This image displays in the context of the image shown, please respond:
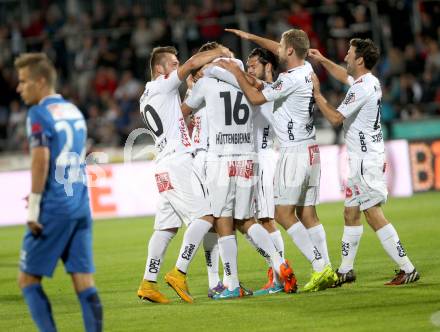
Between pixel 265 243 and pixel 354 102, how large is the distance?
1.69 m

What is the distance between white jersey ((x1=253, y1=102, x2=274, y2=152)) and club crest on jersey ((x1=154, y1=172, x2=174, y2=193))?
3.74ft

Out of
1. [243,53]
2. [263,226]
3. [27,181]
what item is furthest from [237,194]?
[243,53]

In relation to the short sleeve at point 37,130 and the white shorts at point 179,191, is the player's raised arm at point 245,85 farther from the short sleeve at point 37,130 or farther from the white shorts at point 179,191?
the short sleeve at point 37,130

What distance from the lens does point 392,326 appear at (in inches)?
304

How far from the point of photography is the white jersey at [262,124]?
10.5 meters

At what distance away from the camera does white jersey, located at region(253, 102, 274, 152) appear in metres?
10.5

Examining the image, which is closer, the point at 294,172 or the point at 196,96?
the point at 196,96

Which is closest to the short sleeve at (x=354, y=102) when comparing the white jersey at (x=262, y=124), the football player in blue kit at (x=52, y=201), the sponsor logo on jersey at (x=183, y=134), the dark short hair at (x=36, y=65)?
the white jersey at (x=262, y=124)

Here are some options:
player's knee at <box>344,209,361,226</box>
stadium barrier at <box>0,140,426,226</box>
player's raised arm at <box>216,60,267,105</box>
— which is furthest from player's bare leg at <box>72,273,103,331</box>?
stadium barrier at <box>0,140,426,226</box>

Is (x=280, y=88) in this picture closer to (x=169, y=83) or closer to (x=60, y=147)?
(x=169, y=83)

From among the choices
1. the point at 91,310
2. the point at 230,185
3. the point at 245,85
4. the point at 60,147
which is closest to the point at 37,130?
the point at 60,147

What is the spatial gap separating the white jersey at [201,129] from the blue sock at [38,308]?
341 centimetres

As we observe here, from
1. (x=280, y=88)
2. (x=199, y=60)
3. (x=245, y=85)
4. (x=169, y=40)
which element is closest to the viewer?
(x=199, y=60)

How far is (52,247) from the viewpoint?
698cm
